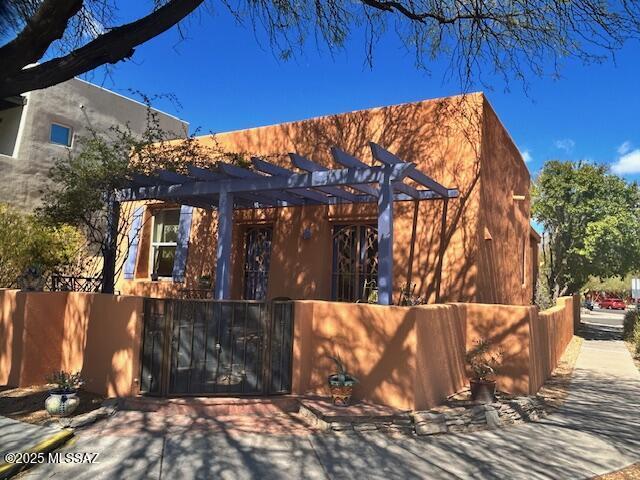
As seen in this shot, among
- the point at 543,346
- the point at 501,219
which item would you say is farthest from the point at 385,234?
the point at 501,219

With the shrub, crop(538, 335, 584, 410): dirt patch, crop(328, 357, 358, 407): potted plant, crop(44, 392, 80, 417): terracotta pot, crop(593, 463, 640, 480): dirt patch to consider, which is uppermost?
the shrub

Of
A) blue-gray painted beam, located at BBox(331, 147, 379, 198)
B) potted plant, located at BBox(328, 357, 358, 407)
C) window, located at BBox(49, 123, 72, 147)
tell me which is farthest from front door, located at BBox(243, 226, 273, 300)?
window, located at BBox(49, 123, 72, 147)

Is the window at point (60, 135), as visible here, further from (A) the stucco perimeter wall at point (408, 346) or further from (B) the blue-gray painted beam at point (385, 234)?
(B) the blue-gray painted beam at point (385, 234)

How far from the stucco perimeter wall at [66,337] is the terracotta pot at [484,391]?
4583mm

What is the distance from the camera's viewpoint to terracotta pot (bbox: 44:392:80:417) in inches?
216

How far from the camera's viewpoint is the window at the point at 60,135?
15155 millimetres

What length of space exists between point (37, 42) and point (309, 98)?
25.8 feet

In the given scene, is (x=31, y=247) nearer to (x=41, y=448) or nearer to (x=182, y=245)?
(x=182, y=245)

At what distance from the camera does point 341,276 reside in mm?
9156

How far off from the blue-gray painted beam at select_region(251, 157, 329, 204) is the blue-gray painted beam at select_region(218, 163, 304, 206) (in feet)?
1.02

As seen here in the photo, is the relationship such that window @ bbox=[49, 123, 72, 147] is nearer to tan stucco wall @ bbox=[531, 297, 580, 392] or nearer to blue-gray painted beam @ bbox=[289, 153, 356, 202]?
blue-gray painted beam @ bbox=[289, 153, 356, 202]

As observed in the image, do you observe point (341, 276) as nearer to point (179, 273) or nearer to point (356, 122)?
point (356, 122)

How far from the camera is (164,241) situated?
39.0 ft

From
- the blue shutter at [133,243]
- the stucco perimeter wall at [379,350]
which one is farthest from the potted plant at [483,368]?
the blue shutter at [133,243]
